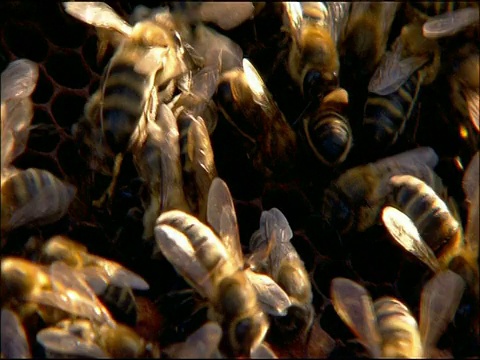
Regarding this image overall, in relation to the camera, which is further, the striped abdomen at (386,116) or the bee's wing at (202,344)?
the striped abdomen at (386,116)

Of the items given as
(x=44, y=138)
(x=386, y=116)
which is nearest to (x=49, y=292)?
(x=44, y=138)

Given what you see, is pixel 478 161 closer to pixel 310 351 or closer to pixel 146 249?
pixel 310 351

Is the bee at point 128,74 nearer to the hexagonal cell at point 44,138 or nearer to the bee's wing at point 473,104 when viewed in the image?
the hexagonal cell at point 44,138

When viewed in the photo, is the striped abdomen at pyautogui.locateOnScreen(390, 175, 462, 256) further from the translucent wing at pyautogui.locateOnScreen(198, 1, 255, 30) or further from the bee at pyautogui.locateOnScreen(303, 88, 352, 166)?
the translucent wing at pyautogui.locateOnScreen(198, 1, 255, 30)

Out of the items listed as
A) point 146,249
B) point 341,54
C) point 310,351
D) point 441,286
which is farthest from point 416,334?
point 341,54

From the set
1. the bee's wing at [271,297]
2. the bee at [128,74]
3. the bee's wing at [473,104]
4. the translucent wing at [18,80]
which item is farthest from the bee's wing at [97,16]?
the bee's wing at [473,104]

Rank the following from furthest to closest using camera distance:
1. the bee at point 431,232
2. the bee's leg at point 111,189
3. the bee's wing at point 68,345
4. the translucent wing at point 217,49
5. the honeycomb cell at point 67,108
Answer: the honeycomb cell at point 67,108 → the translucent wing at point 217,49 → the bee's leg at point 111,189 → the bee at point 431,232 → the bee's wing at point 68,345

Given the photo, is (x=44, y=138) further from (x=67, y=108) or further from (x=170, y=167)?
(x=170, y=167)
